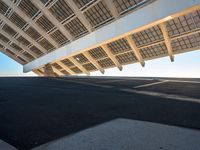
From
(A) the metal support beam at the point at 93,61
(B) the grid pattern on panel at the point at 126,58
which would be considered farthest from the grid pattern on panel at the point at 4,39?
(B) the grid pattern on panel at the point at 126,58

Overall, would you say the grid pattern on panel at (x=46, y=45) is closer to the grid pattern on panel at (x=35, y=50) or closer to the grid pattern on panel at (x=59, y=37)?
the grid pattern on panel at (x=59, y=37)

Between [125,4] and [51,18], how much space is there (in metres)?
9.33

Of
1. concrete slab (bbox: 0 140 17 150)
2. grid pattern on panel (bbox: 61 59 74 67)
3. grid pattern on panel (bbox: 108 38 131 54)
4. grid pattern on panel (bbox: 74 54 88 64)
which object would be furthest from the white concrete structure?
concrete slab (bbox: 0 140 17 150)

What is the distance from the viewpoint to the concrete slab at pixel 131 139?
2.10 metres

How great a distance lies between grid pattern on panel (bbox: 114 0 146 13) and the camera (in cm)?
1935

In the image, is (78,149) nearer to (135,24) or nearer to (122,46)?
(135,24)

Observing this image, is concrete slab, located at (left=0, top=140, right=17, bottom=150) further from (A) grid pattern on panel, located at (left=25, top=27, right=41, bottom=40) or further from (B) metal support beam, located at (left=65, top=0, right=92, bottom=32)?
(A) grid pattern on panel, located at (left=25, top=27, right=41, bottom=40)

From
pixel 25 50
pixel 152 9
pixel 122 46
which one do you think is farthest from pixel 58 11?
pixel 25 50

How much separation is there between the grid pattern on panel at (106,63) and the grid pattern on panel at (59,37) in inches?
220

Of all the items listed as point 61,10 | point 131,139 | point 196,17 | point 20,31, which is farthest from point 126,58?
point 131,139

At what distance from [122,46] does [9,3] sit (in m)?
14.0

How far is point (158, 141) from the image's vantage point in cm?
222

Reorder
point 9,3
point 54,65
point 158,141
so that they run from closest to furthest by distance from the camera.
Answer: point 158,141
point 9,3
point 54,65

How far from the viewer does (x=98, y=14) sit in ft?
73.2
